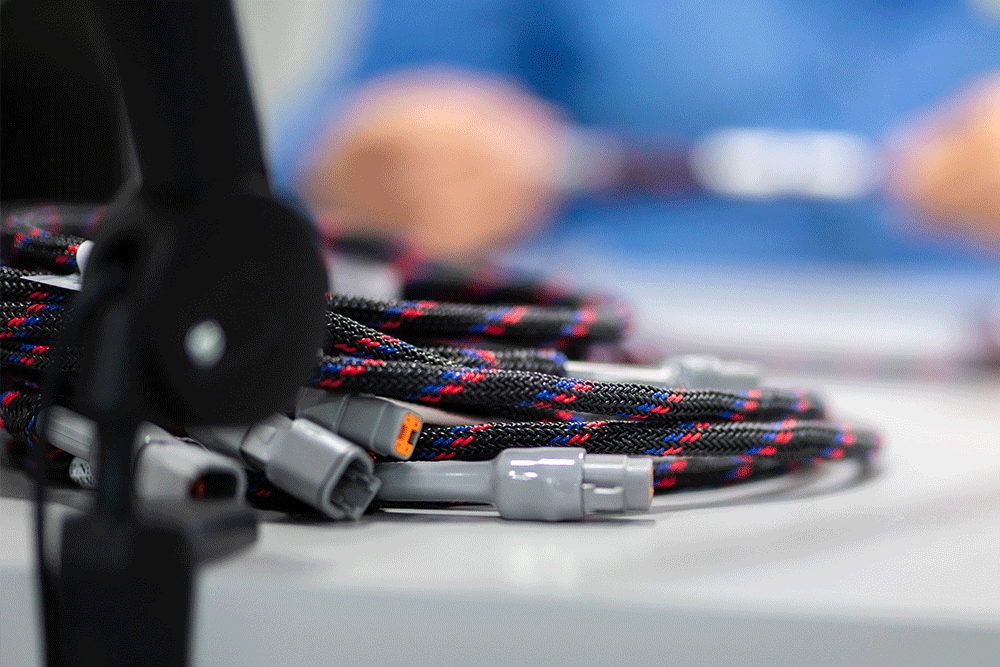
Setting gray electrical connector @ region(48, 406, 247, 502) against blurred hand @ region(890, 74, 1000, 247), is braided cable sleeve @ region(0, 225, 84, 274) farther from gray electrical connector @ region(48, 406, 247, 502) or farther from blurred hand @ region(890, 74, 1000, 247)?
blurred hand @ region(890, 74, 1000, 247)

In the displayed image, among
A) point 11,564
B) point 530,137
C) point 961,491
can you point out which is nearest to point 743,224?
point 530,137

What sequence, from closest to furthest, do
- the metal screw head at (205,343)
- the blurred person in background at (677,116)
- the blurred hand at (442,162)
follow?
1. the metal screw head at (205,343)
2. the blurred hand at (442,162)
3. the blurred person in background at (677,116)

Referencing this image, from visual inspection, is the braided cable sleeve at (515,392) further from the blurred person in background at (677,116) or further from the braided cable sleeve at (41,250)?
the blurred person in background at (677,116)

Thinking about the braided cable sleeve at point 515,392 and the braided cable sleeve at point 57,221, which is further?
the braided cable sleeve at point 57,221

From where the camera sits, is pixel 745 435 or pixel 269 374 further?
pixel 745 435

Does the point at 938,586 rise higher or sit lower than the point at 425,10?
lower

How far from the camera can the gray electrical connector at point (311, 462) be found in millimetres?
245

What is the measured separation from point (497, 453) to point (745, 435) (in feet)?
0.29

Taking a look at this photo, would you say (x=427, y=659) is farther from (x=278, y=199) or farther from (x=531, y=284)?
(x=531, y=284)

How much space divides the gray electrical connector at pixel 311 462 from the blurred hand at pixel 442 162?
3.03 ft

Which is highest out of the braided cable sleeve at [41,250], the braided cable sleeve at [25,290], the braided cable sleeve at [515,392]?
the braided cable sleeve at [41,250]

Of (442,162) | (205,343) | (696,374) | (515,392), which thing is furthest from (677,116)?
(205,343)

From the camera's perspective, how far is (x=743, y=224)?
1.62 meters

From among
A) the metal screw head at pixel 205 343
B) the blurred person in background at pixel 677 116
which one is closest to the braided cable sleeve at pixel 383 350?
the metal screw head at pixel 205 343
